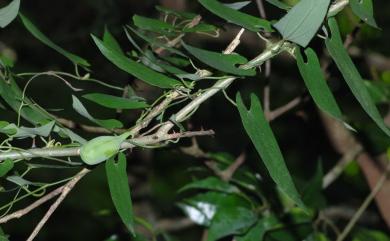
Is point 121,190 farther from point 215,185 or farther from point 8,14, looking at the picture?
point 215,185

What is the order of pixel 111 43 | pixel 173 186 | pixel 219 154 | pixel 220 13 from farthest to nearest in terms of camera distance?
1. pixel 173 186
2. pixel 219 154
3. pixel 111 43
4. pixel 220 13

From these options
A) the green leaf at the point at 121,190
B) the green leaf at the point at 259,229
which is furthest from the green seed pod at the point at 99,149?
the green leaf at the point at 259,229

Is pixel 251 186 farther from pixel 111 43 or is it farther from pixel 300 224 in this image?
pixel 111 43

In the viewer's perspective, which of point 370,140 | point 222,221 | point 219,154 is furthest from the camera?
point 370,140

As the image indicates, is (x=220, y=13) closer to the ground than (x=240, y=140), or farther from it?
farther from it

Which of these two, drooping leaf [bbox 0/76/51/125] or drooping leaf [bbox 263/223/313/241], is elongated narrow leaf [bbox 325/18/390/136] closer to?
drooping leaf [bbox 0/76/51/125]

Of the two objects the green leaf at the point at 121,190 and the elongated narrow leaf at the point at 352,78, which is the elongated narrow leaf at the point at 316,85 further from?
the green leaf at the point at 121,190

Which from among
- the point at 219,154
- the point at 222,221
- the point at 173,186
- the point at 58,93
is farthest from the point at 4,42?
the point at 222,221

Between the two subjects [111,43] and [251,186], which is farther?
[251,186]
